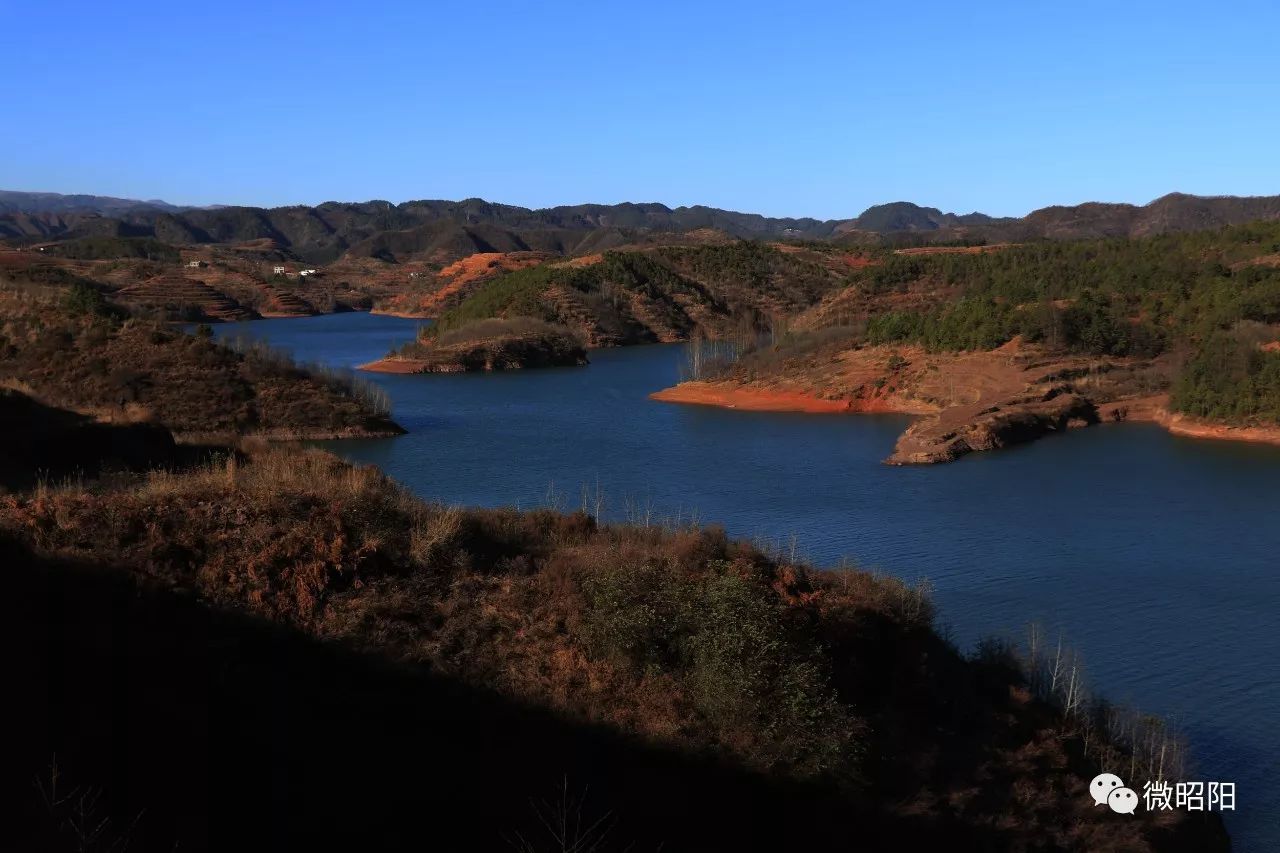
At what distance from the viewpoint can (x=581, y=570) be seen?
1386 centimetres

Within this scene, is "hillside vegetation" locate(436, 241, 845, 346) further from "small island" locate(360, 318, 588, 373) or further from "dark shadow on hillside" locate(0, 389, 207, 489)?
"dark shadow on hillside" locate(0, 389, 207, 489)

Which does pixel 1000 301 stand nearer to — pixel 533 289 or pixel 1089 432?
pixel 1089 432

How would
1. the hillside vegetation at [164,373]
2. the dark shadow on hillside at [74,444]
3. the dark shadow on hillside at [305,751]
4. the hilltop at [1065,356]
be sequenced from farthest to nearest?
the hilltop at [1065,356], the hillside vegetation at [164,373], the dark shadow on hillside at [74,444], the dark shadow on hillside at [305,751]

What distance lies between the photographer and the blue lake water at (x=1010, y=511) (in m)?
17.7

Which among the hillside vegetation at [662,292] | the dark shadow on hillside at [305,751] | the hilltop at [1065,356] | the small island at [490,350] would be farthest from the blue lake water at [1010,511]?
the hillside vegetation at [662,292]

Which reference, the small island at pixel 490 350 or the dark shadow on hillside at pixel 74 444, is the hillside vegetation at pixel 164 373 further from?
the small island at pixel 490 350

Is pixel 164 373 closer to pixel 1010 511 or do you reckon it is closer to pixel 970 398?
pixel 1010 511

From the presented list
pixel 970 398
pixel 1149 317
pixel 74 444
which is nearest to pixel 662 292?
pixel 1149 317

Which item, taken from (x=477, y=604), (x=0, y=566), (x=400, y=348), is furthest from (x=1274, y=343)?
(x=400, y=348)

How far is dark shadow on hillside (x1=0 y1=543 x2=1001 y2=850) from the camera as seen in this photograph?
31.6 feet

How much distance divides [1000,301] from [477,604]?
157 feet

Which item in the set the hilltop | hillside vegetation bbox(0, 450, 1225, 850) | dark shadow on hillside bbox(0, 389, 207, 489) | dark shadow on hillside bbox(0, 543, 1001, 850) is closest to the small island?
the hilltop

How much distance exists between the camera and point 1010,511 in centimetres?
3048

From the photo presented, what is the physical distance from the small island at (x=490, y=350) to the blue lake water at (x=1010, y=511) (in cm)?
1697
